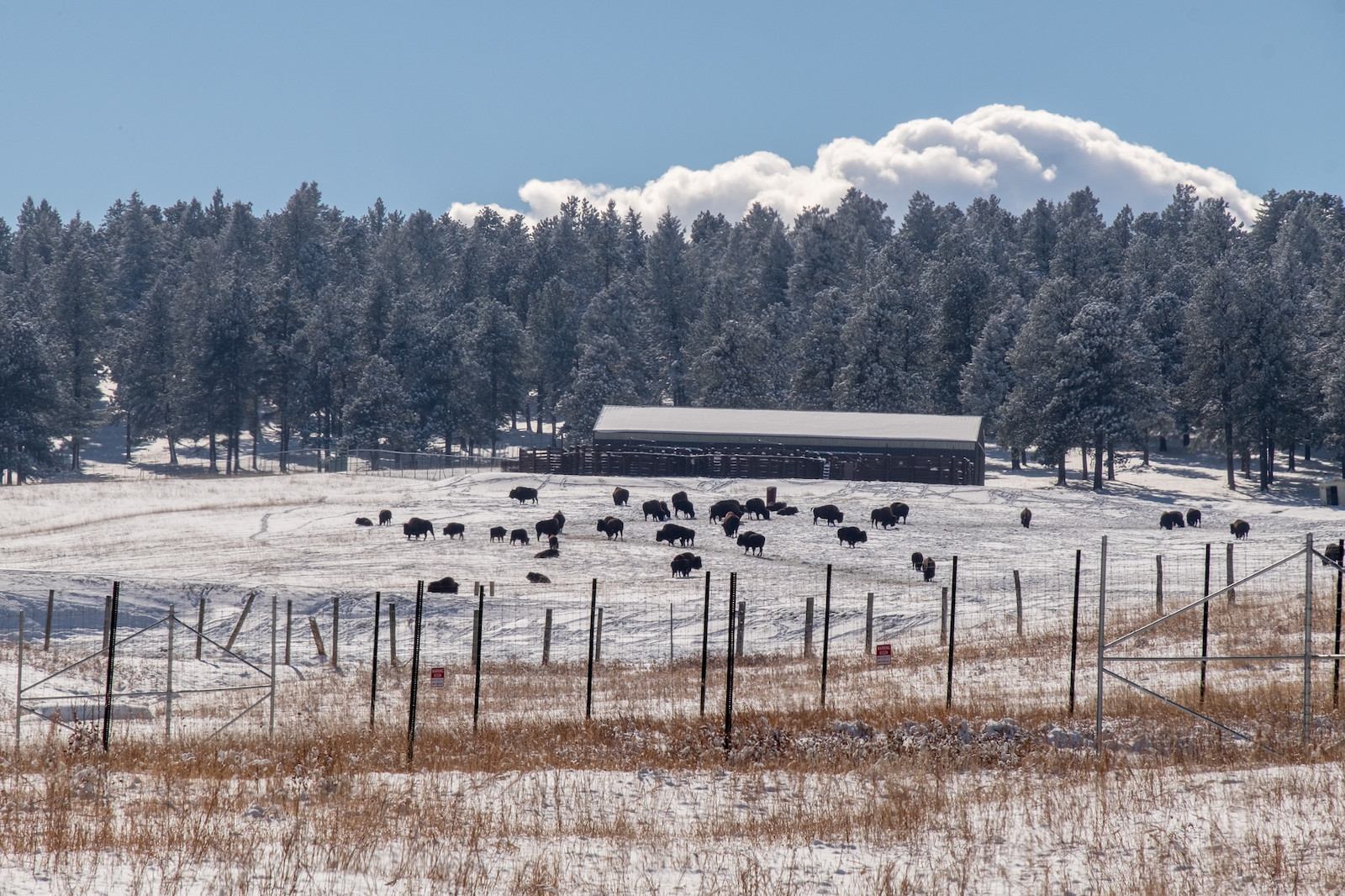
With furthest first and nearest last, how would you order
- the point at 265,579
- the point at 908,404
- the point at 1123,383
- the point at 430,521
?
the point at 908,404 < the point at 1123,383 < the point at 430,521 < the point at 265,579

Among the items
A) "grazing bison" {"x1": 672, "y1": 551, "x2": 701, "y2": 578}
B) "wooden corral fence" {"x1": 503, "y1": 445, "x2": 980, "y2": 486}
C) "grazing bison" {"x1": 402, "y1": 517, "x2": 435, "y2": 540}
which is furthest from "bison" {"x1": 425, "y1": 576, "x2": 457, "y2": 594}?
"wooden corral fence" {"x1": 503, "y1": 445, "x2": 980, "y2": 486}

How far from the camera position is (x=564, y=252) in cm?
15262

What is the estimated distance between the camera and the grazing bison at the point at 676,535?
158 ft

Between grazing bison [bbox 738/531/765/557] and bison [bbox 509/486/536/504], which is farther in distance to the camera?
bison [bbox 509/486/536/504]

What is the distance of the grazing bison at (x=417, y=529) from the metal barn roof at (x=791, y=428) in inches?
1271

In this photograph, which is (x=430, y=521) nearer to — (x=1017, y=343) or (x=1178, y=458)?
(x=1017, y=343)

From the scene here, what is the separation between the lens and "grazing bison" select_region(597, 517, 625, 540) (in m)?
50.8

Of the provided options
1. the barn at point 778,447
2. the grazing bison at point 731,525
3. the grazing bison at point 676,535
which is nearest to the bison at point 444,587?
the grazing bison at point 676,535

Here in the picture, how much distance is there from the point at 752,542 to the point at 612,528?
7335 millimetres

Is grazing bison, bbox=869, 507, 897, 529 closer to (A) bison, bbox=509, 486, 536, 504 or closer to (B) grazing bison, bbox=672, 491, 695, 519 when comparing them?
(B) grazing bison, bbox=672, 491, 695, 519

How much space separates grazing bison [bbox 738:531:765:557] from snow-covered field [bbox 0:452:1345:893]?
0.54 m

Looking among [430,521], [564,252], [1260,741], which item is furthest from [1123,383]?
[564,252]

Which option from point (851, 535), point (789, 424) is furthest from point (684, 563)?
point (789, 424)

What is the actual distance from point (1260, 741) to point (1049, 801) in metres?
4.57
